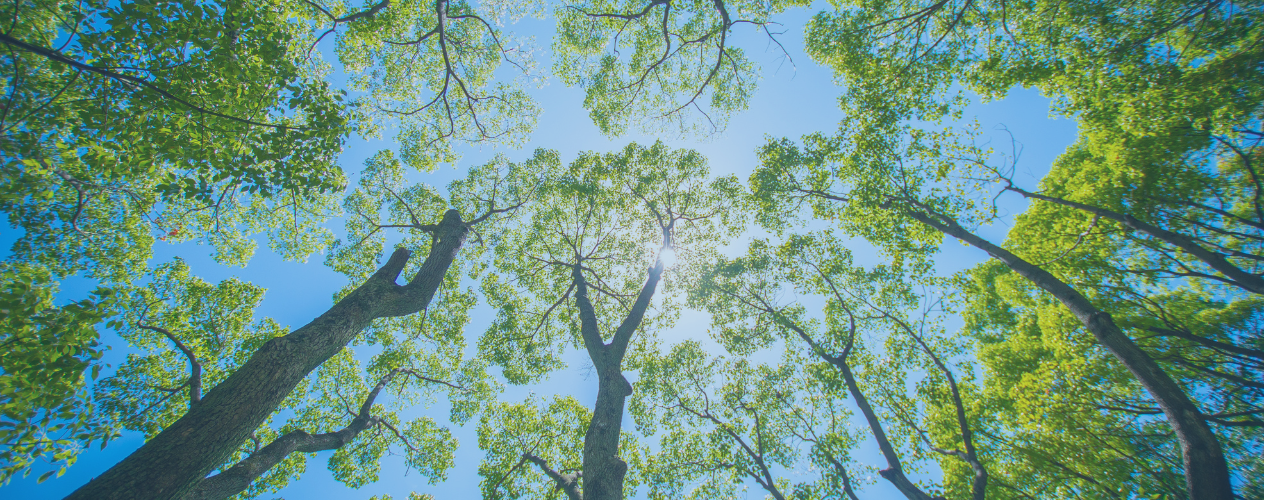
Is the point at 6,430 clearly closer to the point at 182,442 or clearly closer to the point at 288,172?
the point at 182,442

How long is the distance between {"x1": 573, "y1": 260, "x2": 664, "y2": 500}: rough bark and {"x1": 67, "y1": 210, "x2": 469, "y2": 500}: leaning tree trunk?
3.87 meters

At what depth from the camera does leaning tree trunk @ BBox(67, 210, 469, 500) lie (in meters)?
3.16

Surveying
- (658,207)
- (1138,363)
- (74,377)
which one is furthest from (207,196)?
(1138,363)

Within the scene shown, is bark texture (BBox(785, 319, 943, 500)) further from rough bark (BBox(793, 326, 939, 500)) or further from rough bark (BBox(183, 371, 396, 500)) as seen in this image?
rough bark (BBox(183, 371, 396, 500))

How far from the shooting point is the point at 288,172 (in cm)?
465

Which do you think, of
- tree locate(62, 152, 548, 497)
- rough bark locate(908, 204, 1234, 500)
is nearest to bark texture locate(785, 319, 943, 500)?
rough bark locate(908, 204, 1234, 500)

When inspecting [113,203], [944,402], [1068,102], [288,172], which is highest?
[1068,102]

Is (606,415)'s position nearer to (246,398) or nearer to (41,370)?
(246,398)

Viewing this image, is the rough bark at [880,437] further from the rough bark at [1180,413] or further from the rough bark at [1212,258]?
the rough bark at [1212,258]

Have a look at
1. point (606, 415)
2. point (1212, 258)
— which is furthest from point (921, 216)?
point (606, 415)

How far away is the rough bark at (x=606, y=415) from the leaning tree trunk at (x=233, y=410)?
3870 mm

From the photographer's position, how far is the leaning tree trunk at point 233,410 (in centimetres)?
316

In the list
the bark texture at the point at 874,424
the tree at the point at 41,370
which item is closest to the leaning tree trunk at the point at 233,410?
the tree at the point at 41,370

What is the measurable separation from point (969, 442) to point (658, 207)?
905cm
